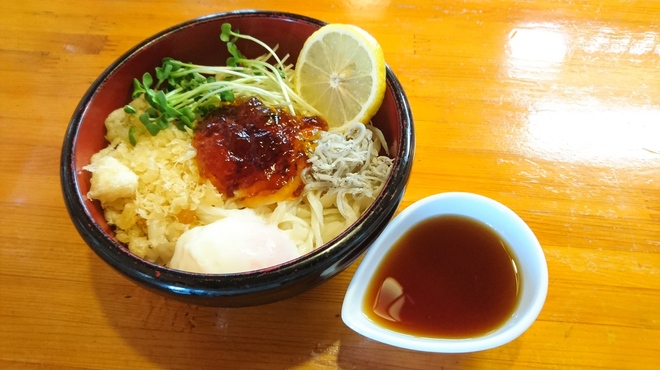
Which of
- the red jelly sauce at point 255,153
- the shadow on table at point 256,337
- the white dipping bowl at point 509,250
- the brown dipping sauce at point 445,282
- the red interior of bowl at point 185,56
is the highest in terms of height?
the red interior of bowl at point 185,56

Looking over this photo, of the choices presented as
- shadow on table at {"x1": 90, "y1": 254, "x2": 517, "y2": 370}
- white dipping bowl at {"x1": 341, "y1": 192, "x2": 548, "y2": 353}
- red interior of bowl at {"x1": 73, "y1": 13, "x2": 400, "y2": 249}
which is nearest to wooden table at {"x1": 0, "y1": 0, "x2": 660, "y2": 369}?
shadow on table at {"x1": 90, "y1": 254, "x2": 517, "y2": 370}

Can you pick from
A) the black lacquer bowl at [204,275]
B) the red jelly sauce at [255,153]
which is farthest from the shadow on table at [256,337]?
the red jelly sauce at [255,153]

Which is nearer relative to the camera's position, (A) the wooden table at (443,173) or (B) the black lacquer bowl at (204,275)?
(B) the black lacquer bowl at (204,275)

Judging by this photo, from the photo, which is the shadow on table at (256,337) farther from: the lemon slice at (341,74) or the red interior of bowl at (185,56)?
Result: the lemon slice at (341,74)

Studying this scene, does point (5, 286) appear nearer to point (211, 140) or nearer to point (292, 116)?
point (211, 140)

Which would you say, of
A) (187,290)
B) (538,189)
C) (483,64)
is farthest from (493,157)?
(187,290)

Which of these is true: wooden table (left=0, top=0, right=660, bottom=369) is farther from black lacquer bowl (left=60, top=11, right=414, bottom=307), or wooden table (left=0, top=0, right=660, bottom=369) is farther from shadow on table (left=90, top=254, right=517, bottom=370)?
black lacquer bowl (left=60, top=11, right=414, bottom=307)

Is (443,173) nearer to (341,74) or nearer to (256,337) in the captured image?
(341,74)

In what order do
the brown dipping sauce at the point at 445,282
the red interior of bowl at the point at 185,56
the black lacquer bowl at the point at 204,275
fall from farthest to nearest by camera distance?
the red interior of bowl at the point at 185,56 → the brown dipping sauce at the point at 445,282 → the black lacquer bowl at the point at 204,275
